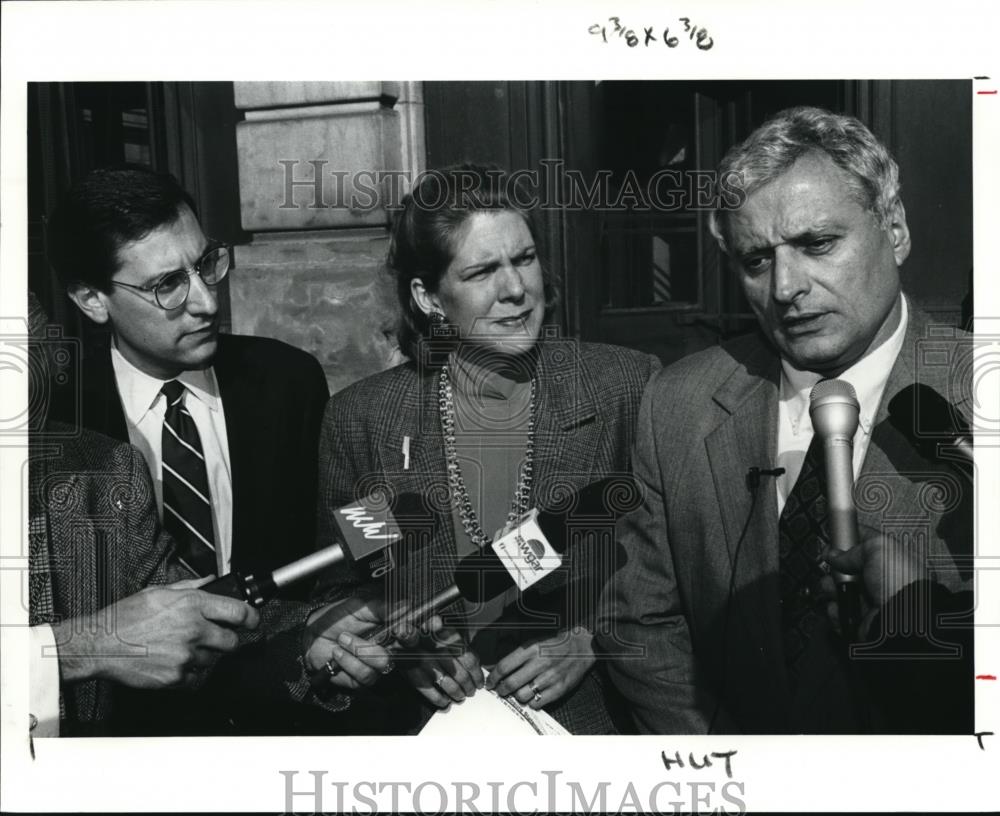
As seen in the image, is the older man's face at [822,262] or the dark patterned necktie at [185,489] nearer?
the older man's face at [822,262]

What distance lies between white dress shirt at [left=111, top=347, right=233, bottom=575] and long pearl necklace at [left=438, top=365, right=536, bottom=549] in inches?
23.7

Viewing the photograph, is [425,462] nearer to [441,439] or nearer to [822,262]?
[441,439]

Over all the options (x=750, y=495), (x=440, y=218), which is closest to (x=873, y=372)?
(x=750, y=495)

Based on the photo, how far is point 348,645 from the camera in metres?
3.08

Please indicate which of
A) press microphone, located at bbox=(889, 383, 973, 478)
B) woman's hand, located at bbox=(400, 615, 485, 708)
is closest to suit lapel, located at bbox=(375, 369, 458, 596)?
woman's hand, located at bbox=(400, 615, 485, 708)

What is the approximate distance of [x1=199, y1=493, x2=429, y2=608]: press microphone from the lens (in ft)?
9.87

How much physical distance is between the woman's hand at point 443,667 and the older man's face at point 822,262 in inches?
45.5

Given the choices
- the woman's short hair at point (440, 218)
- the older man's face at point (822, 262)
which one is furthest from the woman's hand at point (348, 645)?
the older man's face at point (822, 262)

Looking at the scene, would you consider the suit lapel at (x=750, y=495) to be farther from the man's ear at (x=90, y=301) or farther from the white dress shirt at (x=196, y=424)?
the man's ear at (x=90, y=301)

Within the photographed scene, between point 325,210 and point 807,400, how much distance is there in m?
1.37

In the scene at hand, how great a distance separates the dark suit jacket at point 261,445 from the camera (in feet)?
10.1
